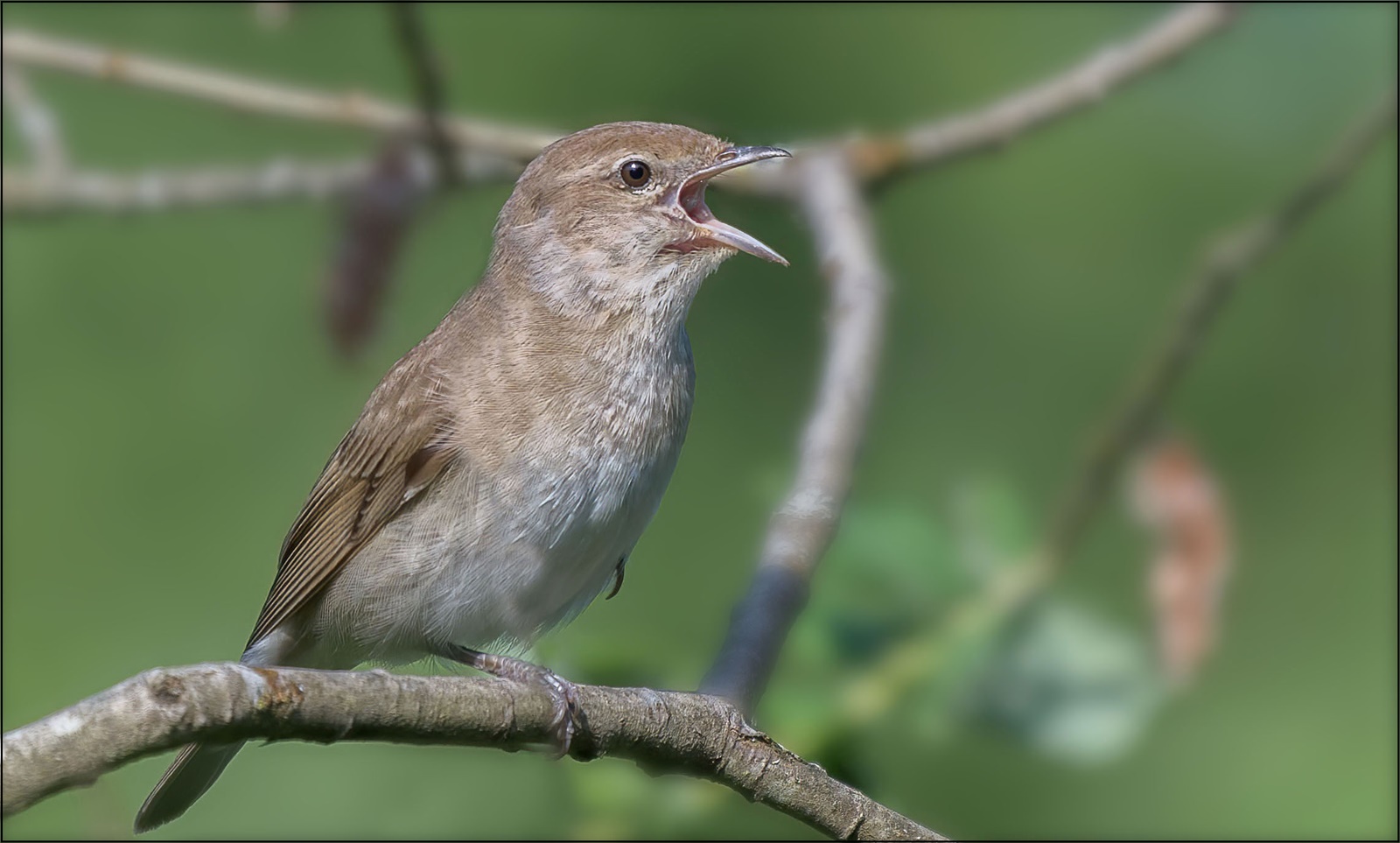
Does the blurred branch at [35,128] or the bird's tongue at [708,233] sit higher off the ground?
the blurred branch at [35,128]

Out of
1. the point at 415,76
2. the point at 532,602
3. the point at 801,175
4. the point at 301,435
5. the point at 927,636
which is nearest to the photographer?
the point at 532,602

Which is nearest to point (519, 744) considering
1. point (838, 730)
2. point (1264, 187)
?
point (838, 730)

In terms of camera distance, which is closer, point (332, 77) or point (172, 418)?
point (172, 418)

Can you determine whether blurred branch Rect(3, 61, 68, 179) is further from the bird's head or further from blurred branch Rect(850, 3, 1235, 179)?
blurred branch Rect(850, 3, 1235, 179)

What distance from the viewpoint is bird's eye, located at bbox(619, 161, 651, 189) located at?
3.76 m

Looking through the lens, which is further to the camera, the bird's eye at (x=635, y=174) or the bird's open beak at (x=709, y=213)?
the bird's eye at (x=635, y=174)

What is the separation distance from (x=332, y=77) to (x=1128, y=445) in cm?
337

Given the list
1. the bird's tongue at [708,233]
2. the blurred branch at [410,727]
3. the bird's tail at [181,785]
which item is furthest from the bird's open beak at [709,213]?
the bird's tail at [181,785]

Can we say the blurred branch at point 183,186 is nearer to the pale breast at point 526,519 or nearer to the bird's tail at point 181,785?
the pale breast at point 526,519

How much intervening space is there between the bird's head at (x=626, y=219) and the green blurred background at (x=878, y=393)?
82 centimetres

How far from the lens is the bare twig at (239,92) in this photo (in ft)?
15.3

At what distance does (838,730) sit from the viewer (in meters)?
3.57

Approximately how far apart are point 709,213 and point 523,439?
0.84m

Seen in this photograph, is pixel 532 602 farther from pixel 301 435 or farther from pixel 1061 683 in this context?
pixel 301 435
